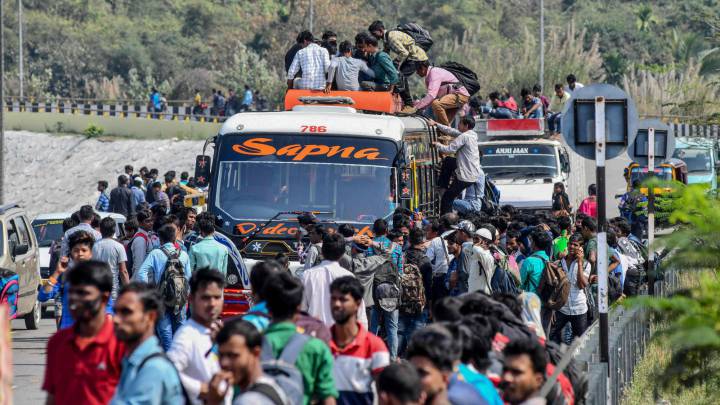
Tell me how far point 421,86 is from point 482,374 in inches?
2330

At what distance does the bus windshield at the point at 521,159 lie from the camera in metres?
29.1

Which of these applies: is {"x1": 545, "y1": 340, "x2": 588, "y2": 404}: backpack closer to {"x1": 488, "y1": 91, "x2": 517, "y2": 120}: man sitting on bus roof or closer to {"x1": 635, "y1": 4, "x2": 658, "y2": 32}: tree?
{"x1": 488, "y1": 91, "x2": 517, "y2": 120}: man sitting on bus roof

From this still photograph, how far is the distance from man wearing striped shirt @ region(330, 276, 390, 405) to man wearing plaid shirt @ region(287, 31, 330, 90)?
12634 mm

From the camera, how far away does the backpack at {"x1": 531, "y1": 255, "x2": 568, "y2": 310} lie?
13.5m

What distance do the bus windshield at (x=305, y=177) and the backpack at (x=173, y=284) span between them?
431 cm

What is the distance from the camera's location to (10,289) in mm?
16594

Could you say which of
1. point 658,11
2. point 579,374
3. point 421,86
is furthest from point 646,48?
point 579,374

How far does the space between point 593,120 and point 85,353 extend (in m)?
5.94

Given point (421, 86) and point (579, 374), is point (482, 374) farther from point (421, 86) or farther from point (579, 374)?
point (421, 86)

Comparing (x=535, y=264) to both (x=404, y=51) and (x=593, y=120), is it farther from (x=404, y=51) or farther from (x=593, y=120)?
(x=404, y=51)

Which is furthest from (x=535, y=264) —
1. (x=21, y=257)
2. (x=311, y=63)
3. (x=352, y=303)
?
(x=311, y=63)

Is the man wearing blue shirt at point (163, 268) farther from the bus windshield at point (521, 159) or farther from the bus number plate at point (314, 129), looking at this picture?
the bus windshield at point (521, 159)

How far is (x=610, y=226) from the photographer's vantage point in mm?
16438

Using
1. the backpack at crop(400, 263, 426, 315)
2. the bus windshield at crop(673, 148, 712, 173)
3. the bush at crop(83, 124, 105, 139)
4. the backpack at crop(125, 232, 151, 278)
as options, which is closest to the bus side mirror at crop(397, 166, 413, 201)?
the backpack at crop(125, 232, 151, 278)
